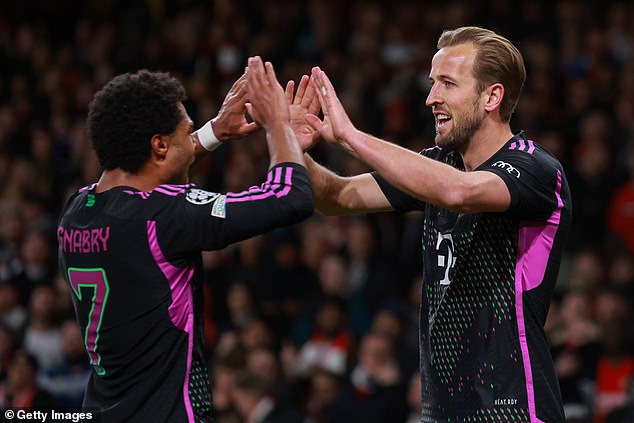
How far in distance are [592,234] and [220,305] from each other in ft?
10.5

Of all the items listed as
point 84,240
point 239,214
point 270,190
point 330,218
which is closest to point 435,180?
point 270,190

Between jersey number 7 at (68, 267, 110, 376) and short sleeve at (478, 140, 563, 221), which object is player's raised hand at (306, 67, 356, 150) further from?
jersey number 7 at (68, 267, 110, 376)

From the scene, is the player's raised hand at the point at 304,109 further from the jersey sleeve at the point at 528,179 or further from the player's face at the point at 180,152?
the jersey sleeve at the point at 528,179

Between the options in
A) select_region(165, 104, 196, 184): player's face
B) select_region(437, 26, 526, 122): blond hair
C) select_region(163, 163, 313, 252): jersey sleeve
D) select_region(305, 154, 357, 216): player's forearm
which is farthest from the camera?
select_region(305, 154, 357, 216): player's forearm

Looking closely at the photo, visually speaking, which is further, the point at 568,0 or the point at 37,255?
the point at 568,0

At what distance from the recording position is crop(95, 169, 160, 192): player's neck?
379 cm

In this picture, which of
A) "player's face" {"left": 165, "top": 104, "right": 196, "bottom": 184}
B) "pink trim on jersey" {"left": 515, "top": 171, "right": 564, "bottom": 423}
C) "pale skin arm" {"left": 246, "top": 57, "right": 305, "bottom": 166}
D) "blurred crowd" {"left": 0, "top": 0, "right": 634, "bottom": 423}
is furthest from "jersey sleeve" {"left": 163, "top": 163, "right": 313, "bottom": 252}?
"blurred crowd" {"left": 0, "top": 0, "right": 634, "bottom": 423}

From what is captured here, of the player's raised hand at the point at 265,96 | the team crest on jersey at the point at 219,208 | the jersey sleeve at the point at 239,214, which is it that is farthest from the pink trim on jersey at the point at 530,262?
the team crest on jersey at the point at 219,208

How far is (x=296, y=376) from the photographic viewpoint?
8.63 m

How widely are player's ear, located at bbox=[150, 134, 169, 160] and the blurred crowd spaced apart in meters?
3.98

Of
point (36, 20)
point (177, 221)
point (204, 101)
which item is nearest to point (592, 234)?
point (204, 101)

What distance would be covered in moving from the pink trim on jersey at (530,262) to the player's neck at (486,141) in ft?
0.82

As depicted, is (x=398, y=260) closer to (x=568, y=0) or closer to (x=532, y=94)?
(x=532, y=94)

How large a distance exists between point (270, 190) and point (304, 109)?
0.72m
